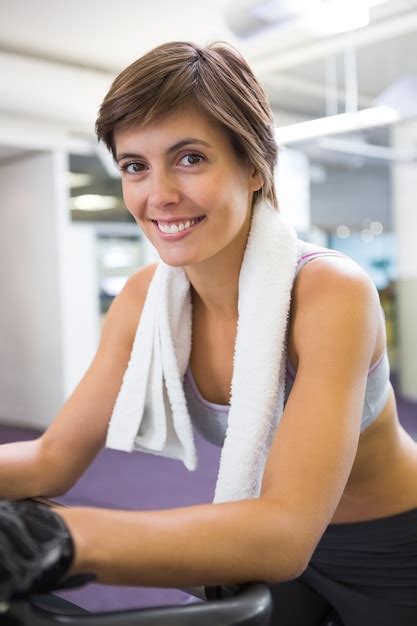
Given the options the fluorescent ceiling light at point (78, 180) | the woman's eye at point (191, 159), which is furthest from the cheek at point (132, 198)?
the fluorescent ceiling light at point (78, 180)

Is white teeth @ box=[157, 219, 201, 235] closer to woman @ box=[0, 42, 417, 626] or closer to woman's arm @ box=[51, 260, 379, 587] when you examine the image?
woman @ box=[0, 42, 417, 626]

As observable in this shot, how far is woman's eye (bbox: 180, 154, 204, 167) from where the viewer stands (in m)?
1.00

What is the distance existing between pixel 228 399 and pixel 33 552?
0.62m

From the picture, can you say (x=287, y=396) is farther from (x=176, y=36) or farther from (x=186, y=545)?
(x=176, y=36)

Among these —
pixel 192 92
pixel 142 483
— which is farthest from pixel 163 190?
pixel 142 483

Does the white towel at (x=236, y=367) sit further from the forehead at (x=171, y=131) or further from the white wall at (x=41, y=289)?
the white wall at (x=41, y=289)

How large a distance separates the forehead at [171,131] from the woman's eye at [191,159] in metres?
0.03

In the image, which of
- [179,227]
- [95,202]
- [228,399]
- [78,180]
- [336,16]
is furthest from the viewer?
[95,202]

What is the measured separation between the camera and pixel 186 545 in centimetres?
69

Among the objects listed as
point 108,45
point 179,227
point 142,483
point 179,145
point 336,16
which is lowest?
point 142,483

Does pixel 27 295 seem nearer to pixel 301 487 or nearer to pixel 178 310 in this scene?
pixel 178 310

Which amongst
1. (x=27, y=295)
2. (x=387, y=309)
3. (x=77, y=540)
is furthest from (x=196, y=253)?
(x=387, y=309)

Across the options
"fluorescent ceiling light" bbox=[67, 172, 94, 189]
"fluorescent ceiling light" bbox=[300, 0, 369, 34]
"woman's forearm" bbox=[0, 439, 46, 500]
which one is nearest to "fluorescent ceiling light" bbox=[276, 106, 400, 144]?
"fluorescent ceiling light" bbox=[300, 0, 369, 34]

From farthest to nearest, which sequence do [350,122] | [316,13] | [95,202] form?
[95,202], [350,122], [316,13]
